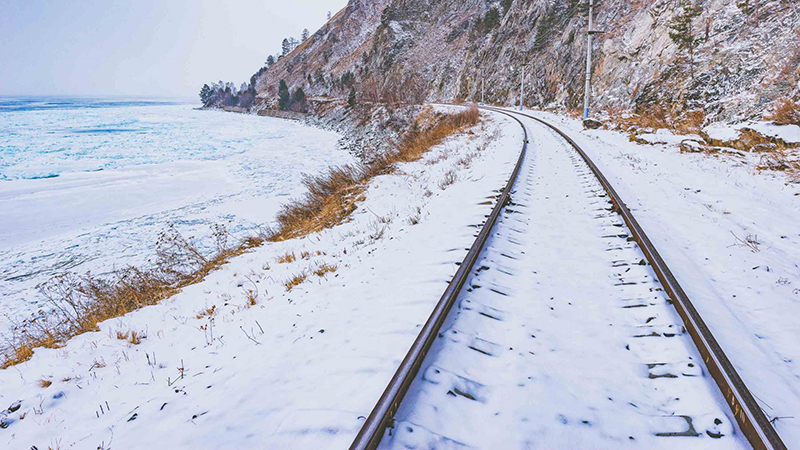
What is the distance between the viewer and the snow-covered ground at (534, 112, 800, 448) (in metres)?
2.38

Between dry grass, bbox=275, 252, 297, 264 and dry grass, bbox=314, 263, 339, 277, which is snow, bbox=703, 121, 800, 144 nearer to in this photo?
dry grass, bbox=314, 263, 339, 277

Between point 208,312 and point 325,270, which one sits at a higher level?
point 325,270

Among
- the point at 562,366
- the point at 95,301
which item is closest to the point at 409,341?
the point at 562,366

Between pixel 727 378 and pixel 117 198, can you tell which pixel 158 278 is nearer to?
pixel 727 378

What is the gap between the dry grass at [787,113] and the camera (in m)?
9.26

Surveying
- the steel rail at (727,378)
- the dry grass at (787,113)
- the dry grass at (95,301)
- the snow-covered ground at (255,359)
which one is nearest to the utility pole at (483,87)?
the dry grass at (787,113)

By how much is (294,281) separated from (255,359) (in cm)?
194

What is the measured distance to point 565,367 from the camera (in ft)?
8.07

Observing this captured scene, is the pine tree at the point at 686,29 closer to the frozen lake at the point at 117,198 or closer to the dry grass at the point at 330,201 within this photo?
the dry grass at the point at 330,201

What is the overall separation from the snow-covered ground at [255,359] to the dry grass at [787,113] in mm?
9599

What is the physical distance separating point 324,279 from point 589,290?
3.06 m

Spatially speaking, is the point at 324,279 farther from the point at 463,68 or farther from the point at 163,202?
the point at 463,68

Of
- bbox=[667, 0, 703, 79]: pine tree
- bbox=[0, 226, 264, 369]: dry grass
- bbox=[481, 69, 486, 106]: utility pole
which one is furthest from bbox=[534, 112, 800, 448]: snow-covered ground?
bbox=[481, 69, 486, 106]: utility pole

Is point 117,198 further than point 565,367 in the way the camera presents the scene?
Yes
